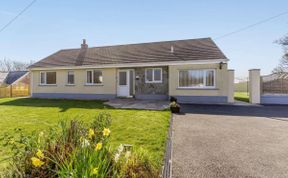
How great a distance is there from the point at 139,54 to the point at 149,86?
3.77 metres

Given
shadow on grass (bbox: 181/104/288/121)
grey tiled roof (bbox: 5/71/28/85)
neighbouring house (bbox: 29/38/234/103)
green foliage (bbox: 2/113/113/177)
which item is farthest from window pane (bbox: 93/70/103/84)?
grey tiled roof (bbox: 5/71/28/85)

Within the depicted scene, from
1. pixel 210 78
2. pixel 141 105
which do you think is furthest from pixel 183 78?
pixel 141 105

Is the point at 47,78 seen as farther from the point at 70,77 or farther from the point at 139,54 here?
the point at 139,54

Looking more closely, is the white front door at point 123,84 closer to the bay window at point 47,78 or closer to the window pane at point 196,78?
the window pane at point 196,78

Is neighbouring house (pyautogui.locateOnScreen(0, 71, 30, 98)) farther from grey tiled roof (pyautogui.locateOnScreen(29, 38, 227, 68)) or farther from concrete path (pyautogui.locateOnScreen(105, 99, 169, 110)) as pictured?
concrete path (pyautogui.locateOnScreen(105, 99, 169, 110))

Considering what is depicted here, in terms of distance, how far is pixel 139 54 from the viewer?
19484mm

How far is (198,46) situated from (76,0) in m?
12.2

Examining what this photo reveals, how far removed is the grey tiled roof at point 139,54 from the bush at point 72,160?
1456cm

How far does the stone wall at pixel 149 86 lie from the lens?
17500 millimetres

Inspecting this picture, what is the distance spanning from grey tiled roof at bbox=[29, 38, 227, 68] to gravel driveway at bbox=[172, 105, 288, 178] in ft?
29.8

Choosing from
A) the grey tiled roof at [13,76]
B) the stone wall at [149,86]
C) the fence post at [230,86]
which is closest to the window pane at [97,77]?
the stone wall at [149,86]

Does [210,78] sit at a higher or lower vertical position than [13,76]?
lower

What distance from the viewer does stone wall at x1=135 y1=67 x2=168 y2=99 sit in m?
17.5

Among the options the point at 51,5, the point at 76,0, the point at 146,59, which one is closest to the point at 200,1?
the point at 146,59
